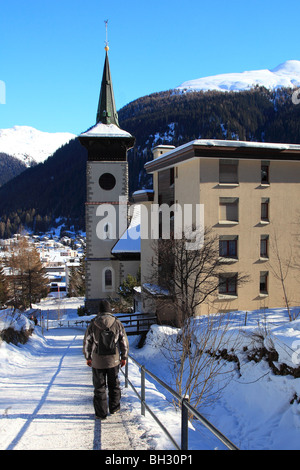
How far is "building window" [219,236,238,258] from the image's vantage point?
20.5 meters

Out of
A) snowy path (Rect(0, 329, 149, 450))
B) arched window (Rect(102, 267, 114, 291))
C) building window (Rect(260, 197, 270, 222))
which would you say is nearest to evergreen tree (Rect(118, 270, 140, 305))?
arched window (Rect(102, 267, 114, 291))

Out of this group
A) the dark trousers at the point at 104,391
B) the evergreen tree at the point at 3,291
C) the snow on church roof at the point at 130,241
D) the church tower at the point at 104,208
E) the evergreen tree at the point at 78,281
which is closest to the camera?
the dark trousers at the point at 104,391

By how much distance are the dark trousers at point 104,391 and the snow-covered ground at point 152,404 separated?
9.6 inches

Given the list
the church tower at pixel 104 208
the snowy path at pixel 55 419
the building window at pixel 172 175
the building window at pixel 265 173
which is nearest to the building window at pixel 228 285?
the building window at pixel 265 173

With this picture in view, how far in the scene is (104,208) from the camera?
37.4m

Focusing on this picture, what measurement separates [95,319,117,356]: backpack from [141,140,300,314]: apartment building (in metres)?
14.9

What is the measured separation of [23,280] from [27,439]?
46.2m

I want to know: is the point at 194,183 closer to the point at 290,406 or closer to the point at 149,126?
the point at 290,406

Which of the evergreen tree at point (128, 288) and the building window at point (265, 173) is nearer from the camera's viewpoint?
the building window at point (265, 173)

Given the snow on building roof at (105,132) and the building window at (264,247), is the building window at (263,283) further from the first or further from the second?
the snow on building roof at (105,132)

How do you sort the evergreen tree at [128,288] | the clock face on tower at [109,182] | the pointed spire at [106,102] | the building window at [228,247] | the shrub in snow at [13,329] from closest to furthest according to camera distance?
the shrub in snow at [13,329] → the building window at [228,247] → the evergreen tree at [128,288] → the clock face on tower at [109,182] → the pointed spire at [106,102]

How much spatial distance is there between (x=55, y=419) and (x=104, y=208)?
106 feet

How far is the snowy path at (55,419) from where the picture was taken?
488 cm

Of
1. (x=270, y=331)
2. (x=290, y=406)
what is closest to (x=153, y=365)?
(x=270, y=331)
